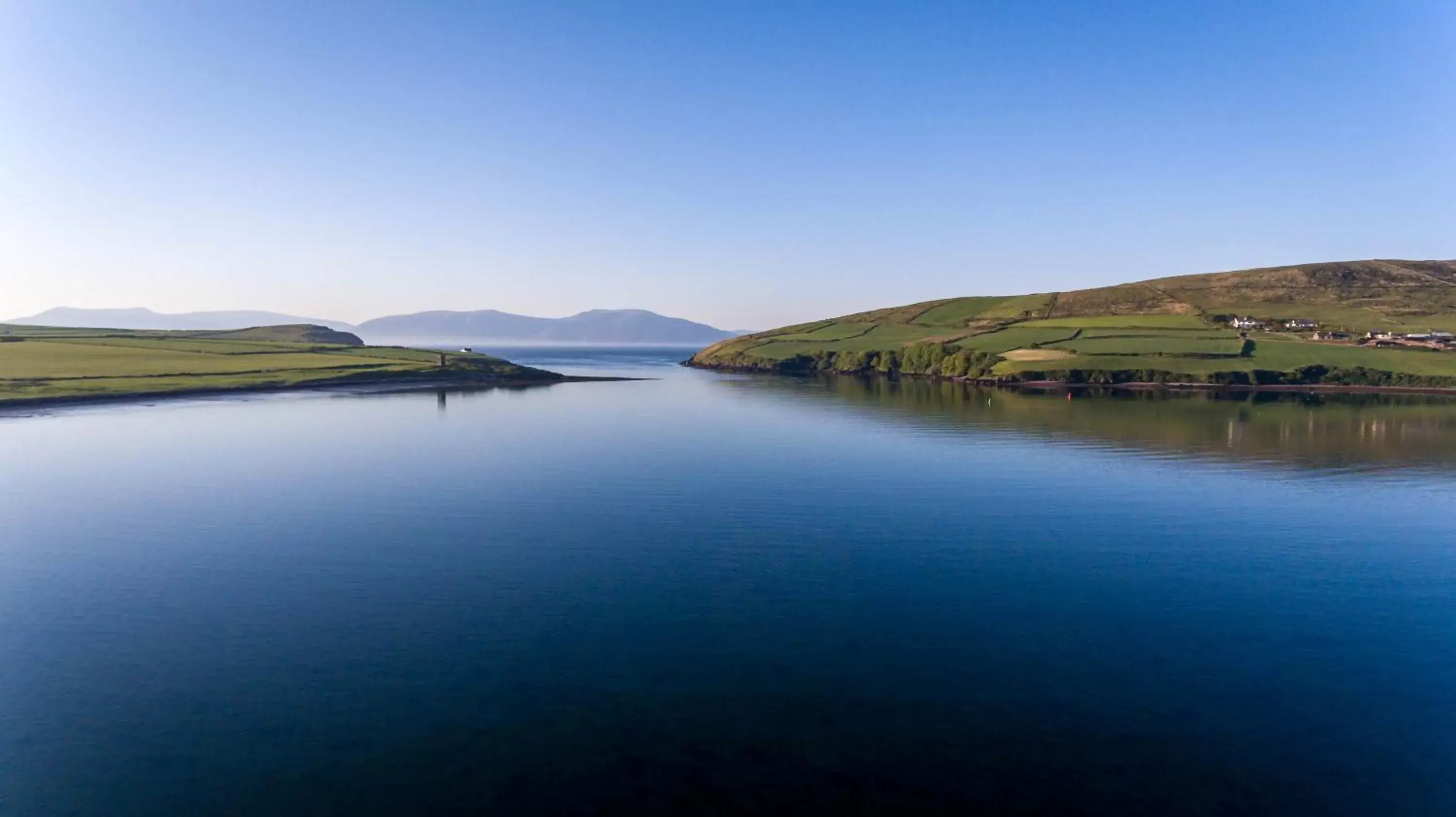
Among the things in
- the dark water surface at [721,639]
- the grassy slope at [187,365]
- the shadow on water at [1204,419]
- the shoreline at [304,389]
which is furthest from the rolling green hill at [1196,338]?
the dark water surface at [721,639]

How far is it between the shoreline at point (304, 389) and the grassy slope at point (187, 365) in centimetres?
53

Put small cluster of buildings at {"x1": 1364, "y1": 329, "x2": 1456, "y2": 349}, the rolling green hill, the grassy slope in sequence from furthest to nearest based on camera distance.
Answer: small cluster of buildings at {"x1": 1364, "y1": 329, "x2": 1456, "y2": 349}, the rolling green hill, the grassy slope

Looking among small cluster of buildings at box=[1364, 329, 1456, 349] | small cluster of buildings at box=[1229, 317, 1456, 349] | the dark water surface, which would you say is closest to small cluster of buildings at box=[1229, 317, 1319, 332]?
small cluster of buildings at box=[1229, 317, 1456, 349]

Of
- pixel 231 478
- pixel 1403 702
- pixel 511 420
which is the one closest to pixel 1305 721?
pixel 1403 702

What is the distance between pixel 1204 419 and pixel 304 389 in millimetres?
114160

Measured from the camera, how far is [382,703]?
20.2m

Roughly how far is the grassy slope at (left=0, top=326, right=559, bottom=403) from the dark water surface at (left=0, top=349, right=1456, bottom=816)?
161 feet

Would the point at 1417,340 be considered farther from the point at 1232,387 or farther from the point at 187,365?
the point at 187,365

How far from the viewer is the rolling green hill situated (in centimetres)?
12569

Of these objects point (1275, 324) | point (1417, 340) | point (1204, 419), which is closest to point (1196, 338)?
point (1275, 324)

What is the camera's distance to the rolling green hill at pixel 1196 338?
126 m

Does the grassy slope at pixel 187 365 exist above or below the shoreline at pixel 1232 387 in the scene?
above

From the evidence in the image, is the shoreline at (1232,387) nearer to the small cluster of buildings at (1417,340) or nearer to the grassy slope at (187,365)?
the small cluster of buildings at (1417,340)

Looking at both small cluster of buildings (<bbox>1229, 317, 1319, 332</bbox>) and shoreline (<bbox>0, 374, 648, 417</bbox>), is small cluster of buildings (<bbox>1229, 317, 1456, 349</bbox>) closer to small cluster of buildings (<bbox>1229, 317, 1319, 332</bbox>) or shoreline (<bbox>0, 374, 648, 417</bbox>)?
small cluster of buildings (<bbox>1229, 317, 1319, 332</bbox>)
